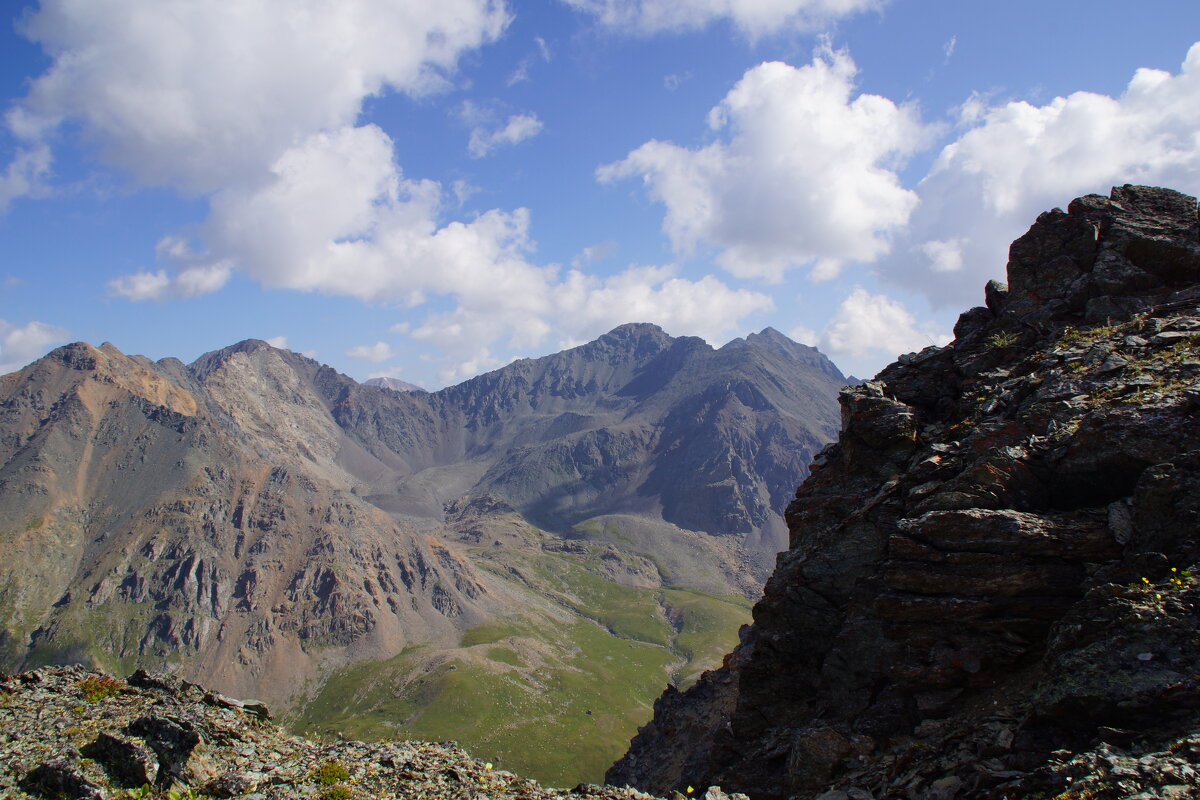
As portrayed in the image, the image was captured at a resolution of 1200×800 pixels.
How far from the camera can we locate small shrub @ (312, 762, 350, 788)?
23.5 metres

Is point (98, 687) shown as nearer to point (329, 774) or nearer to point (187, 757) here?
point (187, 757)

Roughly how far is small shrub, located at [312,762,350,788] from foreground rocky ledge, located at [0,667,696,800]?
0.04m

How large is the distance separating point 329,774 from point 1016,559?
1048 inches

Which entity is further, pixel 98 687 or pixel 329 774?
pixel 98 687

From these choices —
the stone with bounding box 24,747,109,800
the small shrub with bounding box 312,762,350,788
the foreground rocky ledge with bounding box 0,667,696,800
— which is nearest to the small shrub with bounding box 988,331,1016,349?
the foreground rocky ledge with bounding box 0,667,696,800

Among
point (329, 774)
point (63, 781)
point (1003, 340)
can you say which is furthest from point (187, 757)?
point (1003, 340)

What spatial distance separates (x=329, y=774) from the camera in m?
23.7

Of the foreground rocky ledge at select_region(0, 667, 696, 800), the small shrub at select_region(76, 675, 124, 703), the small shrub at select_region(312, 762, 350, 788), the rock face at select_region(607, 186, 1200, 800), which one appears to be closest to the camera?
the rock face at select_region(607, 186, 1200, 800)

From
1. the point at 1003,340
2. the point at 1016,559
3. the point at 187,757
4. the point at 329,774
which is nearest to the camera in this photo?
the point at 1016,559

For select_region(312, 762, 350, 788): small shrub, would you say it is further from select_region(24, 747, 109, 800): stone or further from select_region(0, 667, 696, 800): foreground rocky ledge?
select_region(24, 747, 109, 800): stone

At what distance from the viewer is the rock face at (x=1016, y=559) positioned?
1720 centimetres

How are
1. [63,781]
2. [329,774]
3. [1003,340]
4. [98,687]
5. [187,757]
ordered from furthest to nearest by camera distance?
[1003,340] < [98,687] < [329,774] < [187,757] < [63,781]

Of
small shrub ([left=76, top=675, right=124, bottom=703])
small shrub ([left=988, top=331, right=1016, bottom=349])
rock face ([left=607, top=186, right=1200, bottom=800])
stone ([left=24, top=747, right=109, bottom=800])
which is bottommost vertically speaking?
stone ([left=24, top=747, right=109, bottom=800])

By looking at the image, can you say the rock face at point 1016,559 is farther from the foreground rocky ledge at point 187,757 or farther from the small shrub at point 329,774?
the small shrub at point 329,774
